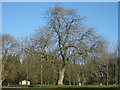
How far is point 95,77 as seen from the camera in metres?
48.6

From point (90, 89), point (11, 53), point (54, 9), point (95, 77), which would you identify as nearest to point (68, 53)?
point (54, 9)

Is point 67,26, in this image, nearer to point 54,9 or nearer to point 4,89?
point 54,9

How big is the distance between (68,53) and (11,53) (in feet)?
50.3

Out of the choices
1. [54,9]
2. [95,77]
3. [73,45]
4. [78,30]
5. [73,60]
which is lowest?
[95,77]

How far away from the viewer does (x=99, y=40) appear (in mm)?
27641

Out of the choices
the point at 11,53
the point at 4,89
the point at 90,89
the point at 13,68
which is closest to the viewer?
the point at 90,89

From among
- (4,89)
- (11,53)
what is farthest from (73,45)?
(11,53)

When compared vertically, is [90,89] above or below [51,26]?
below

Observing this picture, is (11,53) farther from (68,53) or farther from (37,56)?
(68,53)

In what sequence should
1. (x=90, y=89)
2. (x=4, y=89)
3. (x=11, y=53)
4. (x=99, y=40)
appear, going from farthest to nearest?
1. (x=11, y=53)
2. (x=99, y=40)
3. (x=4, y=89)
4. (x=90, y=89)

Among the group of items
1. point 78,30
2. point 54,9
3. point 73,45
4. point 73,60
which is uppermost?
point 54,9

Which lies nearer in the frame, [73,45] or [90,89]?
[90,89]

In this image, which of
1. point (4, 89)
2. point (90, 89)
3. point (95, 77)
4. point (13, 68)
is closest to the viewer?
point (90, 89)

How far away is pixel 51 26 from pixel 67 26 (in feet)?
6.72
